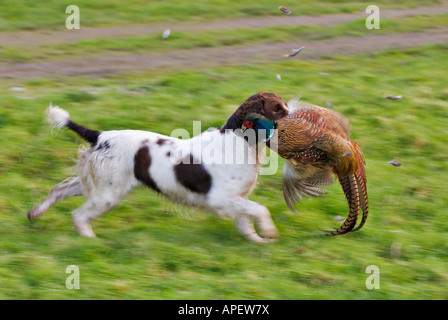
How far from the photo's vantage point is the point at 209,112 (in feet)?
28.9

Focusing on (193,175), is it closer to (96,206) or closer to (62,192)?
(96,206)

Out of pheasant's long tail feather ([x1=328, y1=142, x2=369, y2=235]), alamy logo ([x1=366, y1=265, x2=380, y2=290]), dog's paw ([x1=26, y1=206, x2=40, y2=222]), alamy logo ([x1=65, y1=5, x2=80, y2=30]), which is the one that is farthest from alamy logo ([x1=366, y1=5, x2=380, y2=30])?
dog's paw ([x1=26, y1=206, x2=40, y2=222])

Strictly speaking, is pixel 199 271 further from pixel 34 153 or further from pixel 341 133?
pixel 34 153

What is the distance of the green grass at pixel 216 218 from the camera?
5.40 meters

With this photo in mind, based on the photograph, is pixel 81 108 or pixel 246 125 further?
pixel 81 108

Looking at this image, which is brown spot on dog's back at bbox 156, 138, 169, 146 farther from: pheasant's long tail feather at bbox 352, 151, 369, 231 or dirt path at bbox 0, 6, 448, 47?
dirt path at bbox 0, 6, 448, 47

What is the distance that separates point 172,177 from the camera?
603 cm

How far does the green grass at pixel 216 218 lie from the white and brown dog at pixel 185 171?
264mm

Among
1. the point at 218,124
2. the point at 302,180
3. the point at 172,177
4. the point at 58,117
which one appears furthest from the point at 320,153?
the point at 218,124

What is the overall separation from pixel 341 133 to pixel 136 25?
7.55 meters

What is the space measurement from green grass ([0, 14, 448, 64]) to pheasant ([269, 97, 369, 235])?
5770mm

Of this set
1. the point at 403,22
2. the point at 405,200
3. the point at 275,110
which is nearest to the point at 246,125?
the point at 275,110

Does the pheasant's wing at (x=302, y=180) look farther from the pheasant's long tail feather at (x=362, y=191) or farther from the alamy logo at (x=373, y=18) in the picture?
the alamy logo at (x=373, y=18)

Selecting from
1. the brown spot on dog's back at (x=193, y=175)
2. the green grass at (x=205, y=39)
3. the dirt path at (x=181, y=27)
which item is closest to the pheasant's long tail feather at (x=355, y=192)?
the brown spot on dog's back at (x=193, y=175)
